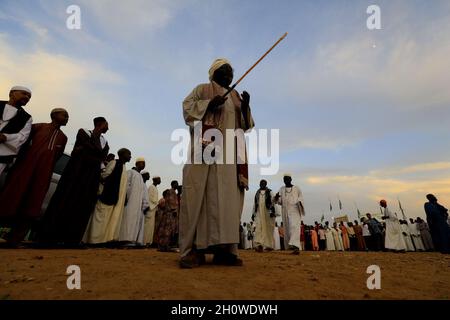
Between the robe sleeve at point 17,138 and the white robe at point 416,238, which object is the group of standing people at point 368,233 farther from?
the robe sleeve at point 17,138

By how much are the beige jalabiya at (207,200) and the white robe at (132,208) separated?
13.0 ft

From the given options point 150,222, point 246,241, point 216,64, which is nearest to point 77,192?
point 216,64

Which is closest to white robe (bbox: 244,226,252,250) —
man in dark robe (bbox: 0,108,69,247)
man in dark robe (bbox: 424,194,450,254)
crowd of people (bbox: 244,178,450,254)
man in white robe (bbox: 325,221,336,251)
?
crowd of people (bbox: 244,178,450,254)

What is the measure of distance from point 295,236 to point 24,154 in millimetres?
6166

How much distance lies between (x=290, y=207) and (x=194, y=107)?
5.23 meters

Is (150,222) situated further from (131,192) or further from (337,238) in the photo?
(337,238)

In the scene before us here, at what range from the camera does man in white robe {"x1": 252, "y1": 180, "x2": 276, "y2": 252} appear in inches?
320

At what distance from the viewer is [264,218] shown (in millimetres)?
8438

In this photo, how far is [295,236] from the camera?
23.3ft

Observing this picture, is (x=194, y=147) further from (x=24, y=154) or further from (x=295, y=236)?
(x=295, y=236)

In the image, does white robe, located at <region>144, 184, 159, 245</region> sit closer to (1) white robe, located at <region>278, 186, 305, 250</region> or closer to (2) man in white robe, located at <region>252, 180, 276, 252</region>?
(2) man in white robe, located at <region>252, 180, 276, 252</region>

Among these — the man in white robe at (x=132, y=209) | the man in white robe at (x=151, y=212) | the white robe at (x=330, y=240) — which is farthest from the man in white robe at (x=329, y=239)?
the man in white robe at (x=132, y=209)

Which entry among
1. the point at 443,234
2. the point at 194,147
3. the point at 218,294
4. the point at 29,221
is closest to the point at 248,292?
the point at 218,294

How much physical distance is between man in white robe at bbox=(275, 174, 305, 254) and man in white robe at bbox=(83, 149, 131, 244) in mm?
4397
